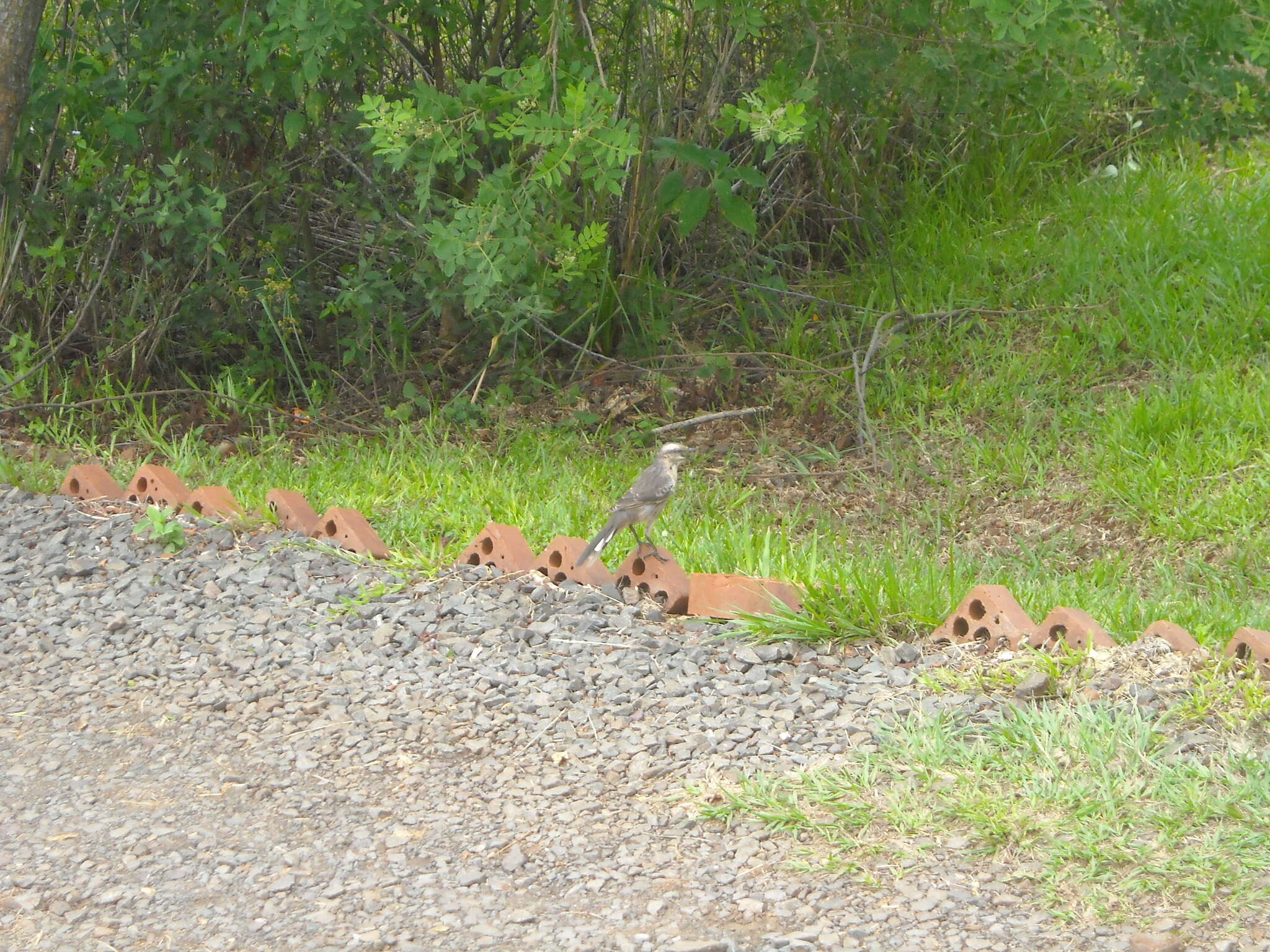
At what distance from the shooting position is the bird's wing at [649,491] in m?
5.10

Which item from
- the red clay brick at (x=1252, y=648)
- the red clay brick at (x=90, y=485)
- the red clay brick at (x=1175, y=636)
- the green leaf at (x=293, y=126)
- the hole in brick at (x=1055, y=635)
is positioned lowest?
the red clay brick at (x=90, y=485)

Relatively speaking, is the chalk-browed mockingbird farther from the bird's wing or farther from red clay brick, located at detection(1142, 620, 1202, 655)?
red clay brick, located at detection(1142, 620, 1202, 655)

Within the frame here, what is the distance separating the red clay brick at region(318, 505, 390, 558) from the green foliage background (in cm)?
137

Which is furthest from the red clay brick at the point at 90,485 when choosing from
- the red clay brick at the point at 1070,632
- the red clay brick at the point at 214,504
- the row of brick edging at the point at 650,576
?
the red clay brick at the point at 1070,632

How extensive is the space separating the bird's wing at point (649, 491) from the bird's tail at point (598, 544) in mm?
74

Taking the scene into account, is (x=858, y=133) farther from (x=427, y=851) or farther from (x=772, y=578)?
(x=427, y=851)

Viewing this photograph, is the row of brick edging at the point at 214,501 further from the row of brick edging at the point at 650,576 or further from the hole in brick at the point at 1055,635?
the hole in brick at the point at 1055,635

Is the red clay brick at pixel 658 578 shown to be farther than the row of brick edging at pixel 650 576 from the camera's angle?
Yes

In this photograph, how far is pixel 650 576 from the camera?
5.02 meters

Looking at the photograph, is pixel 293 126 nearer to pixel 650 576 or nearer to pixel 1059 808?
pixel 650 576

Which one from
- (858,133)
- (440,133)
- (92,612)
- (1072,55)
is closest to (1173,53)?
(1072,55)

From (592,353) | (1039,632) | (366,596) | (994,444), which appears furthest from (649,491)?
(592,353)

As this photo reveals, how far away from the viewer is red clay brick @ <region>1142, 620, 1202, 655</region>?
427 centimetres

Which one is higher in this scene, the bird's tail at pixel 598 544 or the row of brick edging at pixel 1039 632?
the row of brick edging at pixel 1039 632
